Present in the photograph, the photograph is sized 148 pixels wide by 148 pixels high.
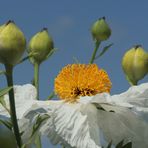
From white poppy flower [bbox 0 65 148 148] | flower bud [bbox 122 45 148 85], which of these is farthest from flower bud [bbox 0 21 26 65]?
flower bud [bbox 122 45 148 85]

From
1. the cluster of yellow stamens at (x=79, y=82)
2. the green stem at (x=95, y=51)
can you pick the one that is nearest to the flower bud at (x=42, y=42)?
the cluster of yellow stamens at (x=79, y=82)

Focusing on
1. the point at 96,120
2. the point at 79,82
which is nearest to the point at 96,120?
the point at 96,120

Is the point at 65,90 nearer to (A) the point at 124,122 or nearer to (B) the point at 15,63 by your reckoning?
(A) the point at 124,122

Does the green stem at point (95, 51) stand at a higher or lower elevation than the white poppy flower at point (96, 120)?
higher

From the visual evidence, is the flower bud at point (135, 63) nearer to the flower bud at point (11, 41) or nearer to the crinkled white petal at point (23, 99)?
the crinkled white petal at point (23, 99)

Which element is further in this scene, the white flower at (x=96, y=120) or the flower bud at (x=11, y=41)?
the white flower at (x=96, y=120)

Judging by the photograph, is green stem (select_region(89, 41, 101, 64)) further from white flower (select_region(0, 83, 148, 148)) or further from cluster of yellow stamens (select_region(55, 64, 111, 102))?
white flower (select_region(0, 83, 148, 148))

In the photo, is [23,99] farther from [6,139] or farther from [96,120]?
[6,139]

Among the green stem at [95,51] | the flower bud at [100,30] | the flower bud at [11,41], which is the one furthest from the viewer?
the flower bud at [100,30]
